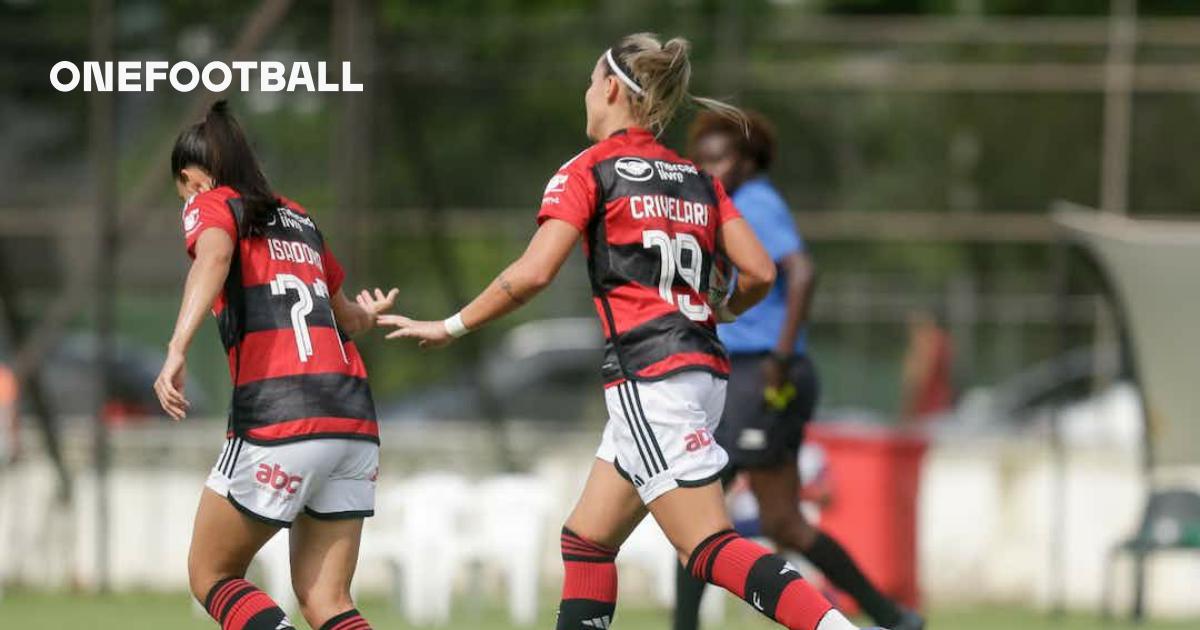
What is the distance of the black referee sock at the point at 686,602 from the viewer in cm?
768

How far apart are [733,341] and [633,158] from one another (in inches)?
79.2

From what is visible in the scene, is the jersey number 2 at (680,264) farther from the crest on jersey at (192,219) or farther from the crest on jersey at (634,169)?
the crest on jersey at (192,219)

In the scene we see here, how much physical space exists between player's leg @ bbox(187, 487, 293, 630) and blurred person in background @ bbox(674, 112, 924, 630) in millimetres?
2283

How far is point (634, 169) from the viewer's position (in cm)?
609

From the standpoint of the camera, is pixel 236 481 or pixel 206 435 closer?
pixel 236 481

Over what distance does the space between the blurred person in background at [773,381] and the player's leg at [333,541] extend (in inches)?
81.6

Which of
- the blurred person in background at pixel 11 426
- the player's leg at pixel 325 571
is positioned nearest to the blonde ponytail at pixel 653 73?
the player's leg at pixel 325 571

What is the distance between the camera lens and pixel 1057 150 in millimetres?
18844

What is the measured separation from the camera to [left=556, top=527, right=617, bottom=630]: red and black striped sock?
6.30 metres

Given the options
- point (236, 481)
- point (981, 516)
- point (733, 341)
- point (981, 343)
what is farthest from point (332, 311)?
point (981, 343)

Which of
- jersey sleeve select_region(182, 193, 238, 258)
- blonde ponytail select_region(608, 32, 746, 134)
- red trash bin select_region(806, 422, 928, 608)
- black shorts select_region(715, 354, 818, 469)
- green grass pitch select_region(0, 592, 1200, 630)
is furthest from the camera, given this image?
red trash bin select_region(806, 422, 928, 608)

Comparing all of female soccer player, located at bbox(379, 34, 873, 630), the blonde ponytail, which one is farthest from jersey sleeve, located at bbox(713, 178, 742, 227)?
the blonde ponytail

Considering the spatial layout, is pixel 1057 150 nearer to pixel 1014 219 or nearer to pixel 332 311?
pixel 1014 219

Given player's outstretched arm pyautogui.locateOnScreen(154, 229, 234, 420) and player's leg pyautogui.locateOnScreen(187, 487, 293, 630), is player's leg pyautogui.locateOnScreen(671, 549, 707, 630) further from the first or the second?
player's outstretched arm pyautogui.locateOnScreen(154, 229, 234, 420)
